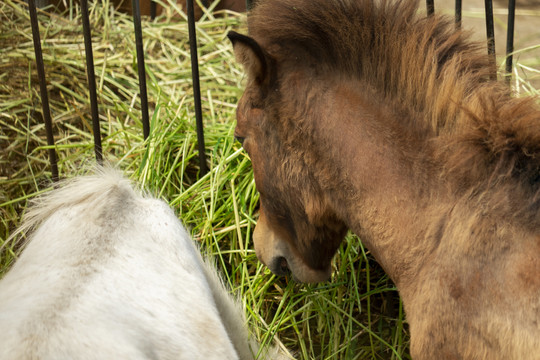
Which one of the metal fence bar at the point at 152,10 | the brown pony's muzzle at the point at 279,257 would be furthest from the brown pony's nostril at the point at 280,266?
the metal fence bar at the point at 152,10

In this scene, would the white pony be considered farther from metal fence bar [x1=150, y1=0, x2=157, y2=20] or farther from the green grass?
metal fence bar [x1=150, y1=0, x2=157, y2=20]

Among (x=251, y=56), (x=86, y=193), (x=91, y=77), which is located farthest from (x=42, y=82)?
(x=251, y=56)

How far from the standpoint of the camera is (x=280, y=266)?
2.36m

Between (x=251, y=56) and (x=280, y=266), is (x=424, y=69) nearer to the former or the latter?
(x=251, y=56)

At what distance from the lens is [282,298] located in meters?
2.57

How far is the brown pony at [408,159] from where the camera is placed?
1.71m

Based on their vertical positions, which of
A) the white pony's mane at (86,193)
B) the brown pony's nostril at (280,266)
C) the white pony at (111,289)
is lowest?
the brown pony's nostril at (280,266)

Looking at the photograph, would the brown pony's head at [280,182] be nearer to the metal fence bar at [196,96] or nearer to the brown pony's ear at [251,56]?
the brown pony's ear at [251,56]

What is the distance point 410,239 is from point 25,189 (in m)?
2.03

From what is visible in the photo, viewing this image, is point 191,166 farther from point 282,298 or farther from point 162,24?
point 162,24

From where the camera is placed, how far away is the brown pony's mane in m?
1.75

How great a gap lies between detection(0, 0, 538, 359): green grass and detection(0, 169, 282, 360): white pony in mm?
454

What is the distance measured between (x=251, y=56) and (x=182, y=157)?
98 cm

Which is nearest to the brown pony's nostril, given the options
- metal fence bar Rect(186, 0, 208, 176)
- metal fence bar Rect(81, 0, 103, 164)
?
metal fence bar Rect(186, 0, 208, 176)
